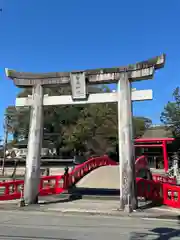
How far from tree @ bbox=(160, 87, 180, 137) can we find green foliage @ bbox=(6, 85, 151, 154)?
678 cm

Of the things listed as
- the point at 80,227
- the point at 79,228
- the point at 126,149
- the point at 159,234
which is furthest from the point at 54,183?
the point at 159,234

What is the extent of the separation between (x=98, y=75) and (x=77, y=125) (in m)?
28.9

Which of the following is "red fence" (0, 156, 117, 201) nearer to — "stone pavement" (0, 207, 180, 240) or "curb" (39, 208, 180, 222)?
"curb" (39, 208, 180, 222)

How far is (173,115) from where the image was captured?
41062 millimetres

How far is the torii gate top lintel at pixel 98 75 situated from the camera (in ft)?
35.8

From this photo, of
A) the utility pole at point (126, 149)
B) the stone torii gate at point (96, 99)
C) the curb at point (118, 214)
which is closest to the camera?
the curb at point (118, 214)

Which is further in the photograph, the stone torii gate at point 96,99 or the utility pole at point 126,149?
the stone torii gate at point 96,99

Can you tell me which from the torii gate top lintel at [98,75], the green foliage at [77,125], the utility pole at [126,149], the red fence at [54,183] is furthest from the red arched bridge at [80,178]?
the green foliage at [77,125]

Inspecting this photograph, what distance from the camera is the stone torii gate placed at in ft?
33.8

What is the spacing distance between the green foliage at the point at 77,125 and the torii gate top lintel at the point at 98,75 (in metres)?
23.8

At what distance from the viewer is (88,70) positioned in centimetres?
1190

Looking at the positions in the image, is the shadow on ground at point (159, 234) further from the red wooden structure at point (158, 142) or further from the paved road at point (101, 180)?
the red wooden structure at point (158, 142)

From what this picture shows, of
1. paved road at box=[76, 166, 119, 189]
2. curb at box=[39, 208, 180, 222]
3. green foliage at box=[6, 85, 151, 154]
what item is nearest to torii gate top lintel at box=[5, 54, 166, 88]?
curb at box=[39, 208, 180, 222]

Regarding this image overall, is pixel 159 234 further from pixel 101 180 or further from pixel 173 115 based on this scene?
pixel 173 115
